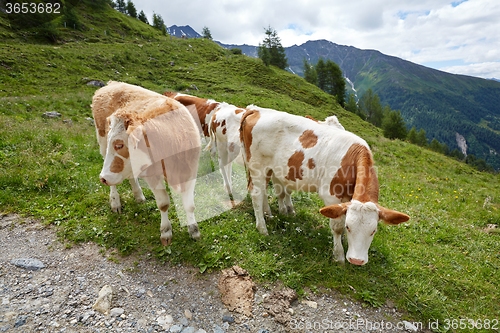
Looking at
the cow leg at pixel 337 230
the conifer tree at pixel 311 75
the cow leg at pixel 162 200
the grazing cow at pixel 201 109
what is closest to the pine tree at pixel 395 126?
the conifer tree at pixel 311 75

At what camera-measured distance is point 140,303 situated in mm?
4160

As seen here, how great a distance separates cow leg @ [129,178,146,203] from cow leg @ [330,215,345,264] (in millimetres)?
4707

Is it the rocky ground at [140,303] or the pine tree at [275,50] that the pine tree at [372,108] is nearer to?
the pine tree at [275,50]

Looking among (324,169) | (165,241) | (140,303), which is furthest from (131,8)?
(140,303)

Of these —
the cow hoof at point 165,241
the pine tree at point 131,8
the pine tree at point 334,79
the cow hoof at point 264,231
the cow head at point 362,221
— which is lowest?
the cow hoof at point 165,241

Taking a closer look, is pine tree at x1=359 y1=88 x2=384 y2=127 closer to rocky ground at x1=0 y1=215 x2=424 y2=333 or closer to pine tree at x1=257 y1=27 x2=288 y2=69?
pine tree at x1=257 y1=27 x2=288 y2=69

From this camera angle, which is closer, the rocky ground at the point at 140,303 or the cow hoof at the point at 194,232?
the rocky ground at the point at 140,303

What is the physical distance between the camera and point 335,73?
72625 mm

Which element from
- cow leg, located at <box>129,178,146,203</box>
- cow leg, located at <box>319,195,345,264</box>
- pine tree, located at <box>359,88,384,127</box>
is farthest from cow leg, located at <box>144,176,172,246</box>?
pine tree, located at <box>359,88,384,127</box>

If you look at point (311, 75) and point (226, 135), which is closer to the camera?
point (226, 135)

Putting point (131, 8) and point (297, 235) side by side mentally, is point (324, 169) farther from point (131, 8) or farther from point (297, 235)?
point (131, 8)

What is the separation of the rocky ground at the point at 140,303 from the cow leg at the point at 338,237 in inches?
38.1

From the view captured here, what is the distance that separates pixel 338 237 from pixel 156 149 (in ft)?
12.7

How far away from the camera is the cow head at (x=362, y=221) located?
4.32 metres
